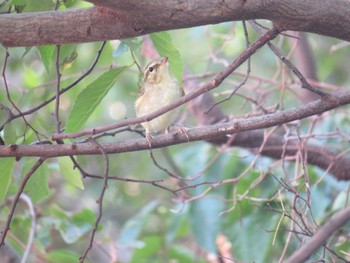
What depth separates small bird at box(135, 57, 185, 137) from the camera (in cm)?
294

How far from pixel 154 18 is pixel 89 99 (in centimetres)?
49

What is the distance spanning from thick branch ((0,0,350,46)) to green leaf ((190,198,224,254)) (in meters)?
1.78

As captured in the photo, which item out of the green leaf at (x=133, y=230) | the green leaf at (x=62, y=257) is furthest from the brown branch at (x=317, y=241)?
the green leaf at (x=133, y=230)

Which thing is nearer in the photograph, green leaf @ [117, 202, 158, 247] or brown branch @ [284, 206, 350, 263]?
brown branch @ [284, 206, 350, 263]

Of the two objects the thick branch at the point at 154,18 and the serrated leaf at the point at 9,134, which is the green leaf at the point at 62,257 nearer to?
the serrated leaf at the point at 9,134

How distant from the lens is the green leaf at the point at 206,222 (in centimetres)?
349

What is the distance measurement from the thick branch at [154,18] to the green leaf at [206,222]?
178cm

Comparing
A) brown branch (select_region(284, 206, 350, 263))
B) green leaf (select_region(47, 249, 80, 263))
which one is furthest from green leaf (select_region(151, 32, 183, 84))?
green leaf (select_region(47, 249, 80, 263))

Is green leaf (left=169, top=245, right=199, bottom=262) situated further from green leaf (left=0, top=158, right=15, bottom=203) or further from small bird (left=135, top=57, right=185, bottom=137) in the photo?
green leaf (left=0, top=158, right=15, bottom=203)

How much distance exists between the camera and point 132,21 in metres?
1.75

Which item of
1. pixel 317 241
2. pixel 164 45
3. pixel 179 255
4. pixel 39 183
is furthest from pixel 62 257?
pixel 317 241

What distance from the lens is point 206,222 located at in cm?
353

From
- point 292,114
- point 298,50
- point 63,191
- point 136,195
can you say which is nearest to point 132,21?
point 292,114

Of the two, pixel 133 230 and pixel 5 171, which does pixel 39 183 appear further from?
pixel 133 230
